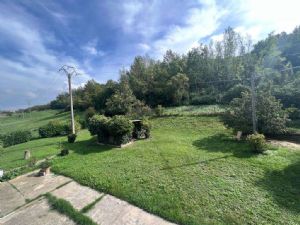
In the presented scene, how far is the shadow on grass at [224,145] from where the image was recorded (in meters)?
9.60

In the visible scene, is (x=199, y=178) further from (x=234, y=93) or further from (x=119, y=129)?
(x=234, y=93)

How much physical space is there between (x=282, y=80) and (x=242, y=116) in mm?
17211

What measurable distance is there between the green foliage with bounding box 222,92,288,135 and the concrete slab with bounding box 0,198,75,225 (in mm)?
10347

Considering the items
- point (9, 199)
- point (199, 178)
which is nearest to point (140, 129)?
point (199, 178)

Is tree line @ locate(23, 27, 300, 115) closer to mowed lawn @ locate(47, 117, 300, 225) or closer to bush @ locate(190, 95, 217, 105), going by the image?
bush @ locate(190, 95, 217, 105)

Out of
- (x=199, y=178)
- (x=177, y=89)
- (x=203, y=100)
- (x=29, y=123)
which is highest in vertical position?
(x=177, y=89)

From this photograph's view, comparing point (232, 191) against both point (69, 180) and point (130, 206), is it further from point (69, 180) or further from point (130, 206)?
point (69, 180)

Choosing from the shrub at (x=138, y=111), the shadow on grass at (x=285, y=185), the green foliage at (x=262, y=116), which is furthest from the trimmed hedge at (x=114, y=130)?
the shrub at (x=138, y=111)

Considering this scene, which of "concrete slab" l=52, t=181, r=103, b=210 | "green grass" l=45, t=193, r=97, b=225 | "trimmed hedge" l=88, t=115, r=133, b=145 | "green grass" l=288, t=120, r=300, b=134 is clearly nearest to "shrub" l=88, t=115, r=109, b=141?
"trimmed hedge" l=88, t=115, r=133, b=145

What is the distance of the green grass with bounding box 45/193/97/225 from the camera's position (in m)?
5.75

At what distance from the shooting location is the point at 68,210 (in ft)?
20.8

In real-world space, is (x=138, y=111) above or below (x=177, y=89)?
below

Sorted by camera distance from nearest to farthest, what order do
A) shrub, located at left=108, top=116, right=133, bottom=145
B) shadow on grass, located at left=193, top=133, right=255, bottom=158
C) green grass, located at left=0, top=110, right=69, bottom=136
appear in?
shadow on grass, located at left=193, top=133, right=255, bottom=158 < shrub, located at left=108, top=116, right=133, bottom=145 < green grass, located at left=0, top=110, right=69, bottom=136

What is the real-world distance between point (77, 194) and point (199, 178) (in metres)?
4.27
